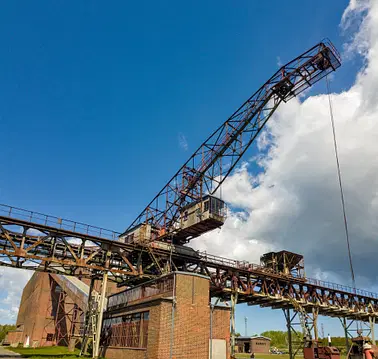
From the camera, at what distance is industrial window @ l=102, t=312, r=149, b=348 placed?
69.8ft

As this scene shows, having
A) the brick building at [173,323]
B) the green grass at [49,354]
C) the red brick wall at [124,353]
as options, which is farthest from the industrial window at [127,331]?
the green grass at [49,354]

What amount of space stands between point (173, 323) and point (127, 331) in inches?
220

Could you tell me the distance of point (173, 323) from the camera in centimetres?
1966

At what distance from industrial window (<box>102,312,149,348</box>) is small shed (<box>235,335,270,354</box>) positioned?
130ft

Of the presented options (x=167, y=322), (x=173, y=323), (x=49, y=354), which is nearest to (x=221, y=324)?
(x=173, y=323)

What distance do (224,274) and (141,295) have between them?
10791 millimetres

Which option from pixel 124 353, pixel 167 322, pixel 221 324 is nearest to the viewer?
pixel 167 322

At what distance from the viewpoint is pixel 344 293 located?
1699 inches

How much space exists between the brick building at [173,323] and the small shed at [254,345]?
41.8 meters

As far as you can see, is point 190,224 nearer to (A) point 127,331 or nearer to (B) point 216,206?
(B) point 216,206

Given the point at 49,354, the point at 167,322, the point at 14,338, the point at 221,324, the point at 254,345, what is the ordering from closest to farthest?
the point at 167,322
the point at 221,324
the point at 49,354
the point at 14,338
the point at 254,345

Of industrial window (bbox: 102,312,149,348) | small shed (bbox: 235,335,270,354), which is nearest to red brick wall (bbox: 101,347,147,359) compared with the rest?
industrial window (bbox: 102,312,149,348)

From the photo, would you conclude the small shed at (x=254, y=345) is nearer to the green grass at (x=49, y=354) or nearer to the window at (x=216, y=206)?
the green grass at (x=49, y=354)

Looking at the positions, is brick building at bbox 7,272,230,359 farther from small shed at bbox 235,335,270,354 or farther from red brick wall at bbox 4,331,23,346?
small shed at bbox 235,335,270,354
